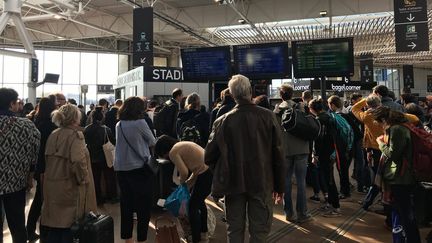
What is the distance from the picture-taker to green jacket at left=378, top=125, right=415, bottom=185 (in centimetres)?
330

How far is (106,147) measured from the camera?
5.18 meters

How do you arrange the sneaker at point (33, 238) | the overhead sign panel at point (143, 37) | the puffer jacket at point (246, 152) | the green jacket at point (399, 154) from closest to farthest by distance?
the puffer jacket at point (246, 152)
the green jacket at point (399, 154)
the sneaker at point (33, 238)
the overhead sign panel at point (143, 37)

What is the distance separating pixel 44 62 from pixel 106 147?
24.5 m

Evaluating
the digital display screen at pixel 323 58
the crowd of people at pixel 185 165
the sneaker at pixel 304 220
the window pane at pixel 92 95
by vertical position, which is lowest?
the sneaker at pixel 304 220

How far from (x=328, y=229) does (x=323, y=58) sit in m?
2.94

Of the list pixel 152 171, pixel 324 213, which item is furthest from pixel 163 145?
pixel 324 213

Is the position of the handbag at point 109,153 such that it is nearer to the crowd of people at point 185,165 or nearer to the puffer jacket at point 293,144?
the crowd of people at point 185,165

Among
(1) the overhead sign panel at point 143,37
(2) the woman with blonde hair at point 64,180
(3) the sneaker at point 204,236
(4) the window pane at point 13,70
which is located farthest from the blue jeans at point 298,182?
(4) the window pane at point 13,70

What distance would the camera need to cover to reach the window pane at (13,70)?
26.4 metres

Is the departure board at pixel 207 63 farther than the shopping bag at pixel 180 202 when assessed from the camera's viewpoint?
Yes

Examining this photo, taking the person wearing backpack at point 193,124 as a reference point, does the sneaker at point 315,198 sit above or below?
below

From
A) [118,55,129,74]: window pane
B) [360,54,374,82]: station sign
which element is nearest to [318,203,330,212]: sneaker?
[360,54,374,82]: station sign

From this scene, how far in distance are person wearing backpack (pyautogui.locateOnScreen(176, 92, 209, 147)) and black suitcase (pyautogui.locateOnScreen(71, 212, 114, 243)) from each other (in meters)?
2.00

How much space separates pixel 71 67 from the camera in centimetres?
2836
